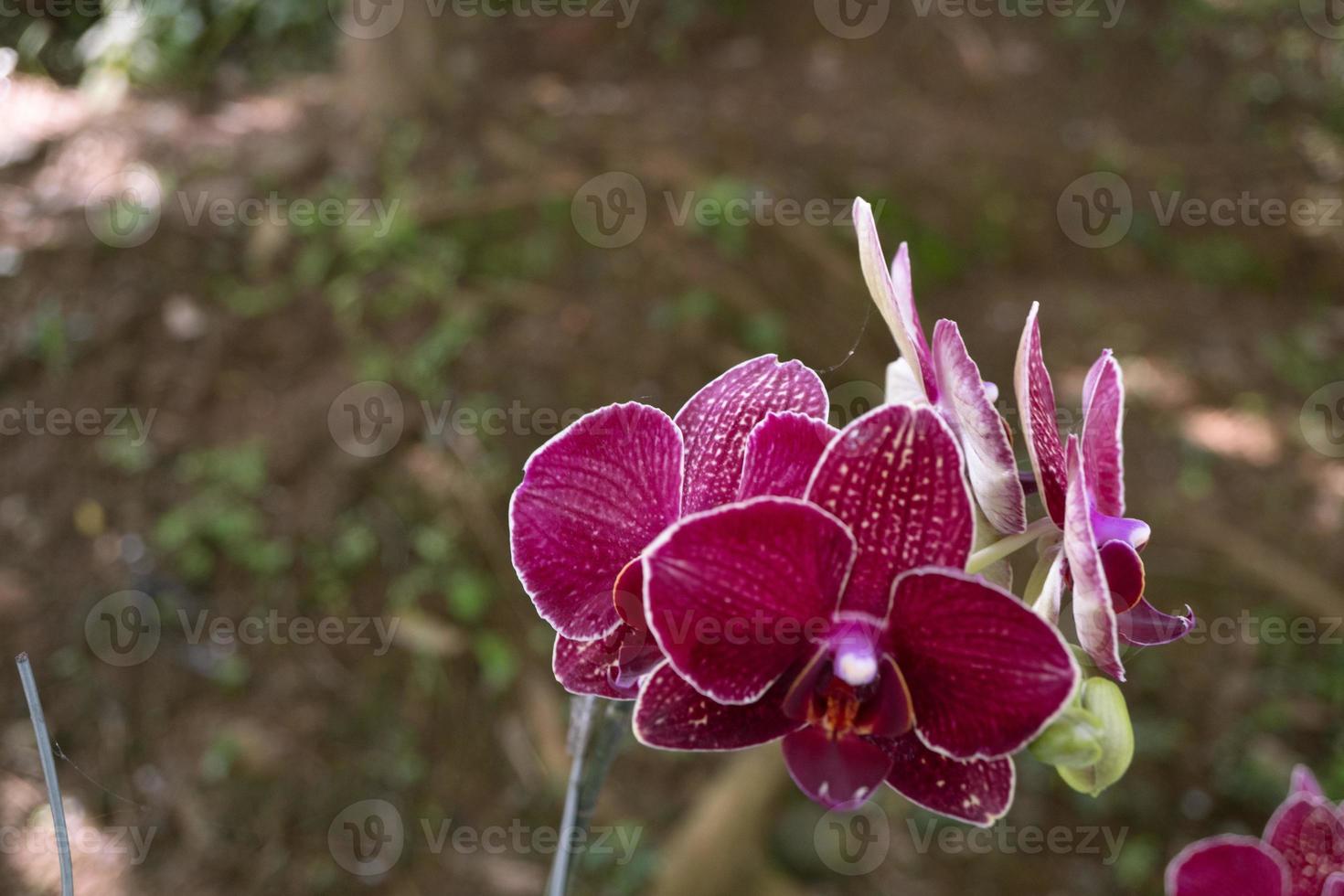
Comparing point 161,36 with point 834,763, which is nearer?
point 834,763

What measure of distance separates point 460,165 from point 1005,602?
2.58 m

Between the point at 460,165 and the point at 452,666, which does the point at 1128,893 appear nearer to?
the point at 452,666

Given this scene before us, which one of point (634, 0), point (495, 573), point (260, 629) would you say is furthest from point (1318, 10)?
point (260, 629)

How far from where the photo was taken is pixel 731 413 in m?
0.59

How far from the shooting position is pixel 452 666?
209 centimetres

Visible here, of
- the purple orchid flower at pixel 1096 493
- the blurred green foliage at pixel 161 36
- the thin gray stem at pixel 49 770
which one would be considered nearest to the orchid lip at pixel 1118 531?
the purple orchid flower at pixel 1096 493

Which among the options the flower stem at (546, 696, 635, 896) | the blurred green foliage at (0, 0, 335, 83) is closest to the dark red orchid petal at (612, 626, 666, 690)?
the flower stem at (546, 696, 635, 896)

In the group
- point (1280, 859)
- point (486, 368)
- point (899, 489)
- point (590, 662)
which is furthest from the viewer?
point (486, 368)

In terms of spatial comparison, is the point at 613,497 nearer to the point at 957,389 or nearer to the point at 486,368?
the point at 957,389

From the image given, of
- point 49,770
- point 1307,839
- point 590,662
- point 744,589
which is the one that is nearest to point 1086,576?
point 744,589

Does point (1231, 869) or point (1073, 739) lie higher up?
point (1073, 739)

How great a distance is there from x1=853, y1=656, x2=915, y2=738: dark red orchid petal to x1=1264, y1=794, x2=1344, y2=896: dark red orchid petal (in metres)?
0.40

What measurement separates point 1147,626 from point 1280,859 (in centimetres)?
26

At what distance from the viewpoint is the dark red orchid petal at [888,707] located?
0.50 meters
